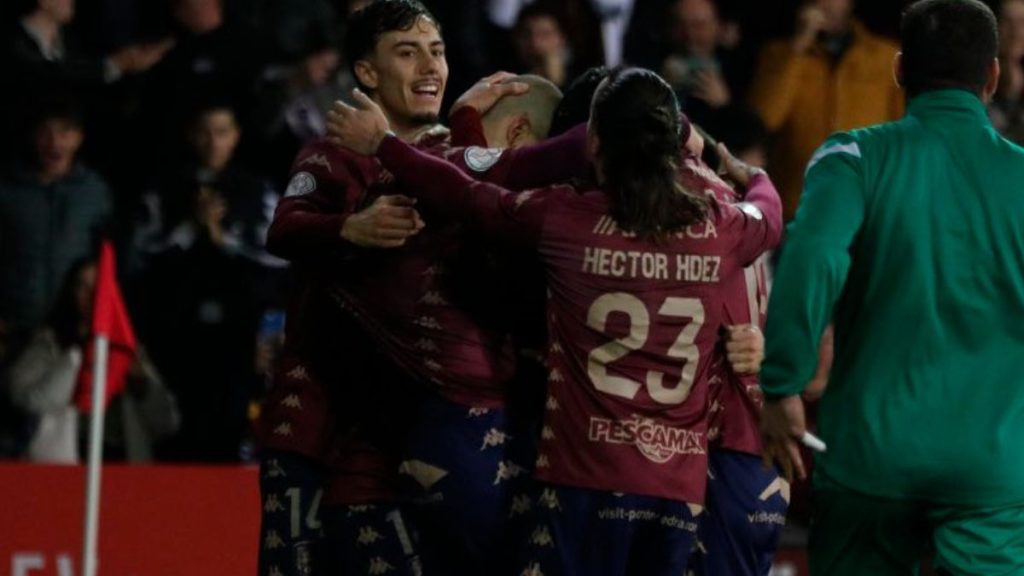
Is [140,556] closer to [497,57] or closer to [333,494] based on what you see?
[333,494]

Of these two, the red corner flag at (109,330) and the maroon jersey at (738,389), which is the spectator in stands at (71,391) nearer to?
the red corner flag at (109,330)

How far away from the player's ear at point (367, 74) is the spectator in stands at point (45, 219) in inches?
154

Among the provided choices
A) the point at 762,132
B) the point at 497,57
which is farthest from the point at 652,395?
the point at 497,57

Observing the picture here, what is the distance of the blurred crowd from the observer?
10.1 meters

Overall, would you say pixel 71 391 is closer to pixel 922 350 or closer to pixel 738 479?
pixel 738 479

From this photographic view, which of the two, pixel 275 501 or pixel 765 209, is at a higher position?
pixel 765 209

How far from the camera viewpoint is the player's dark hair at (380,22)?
6.72m

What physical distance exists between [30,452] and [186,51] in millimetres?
2505

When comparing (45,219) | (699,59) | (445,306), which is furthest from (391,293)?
(699,59)

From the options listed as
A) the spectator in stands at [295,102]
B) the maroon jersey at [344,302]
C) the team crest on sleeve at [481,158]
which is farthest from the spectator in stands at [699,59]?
the team crest on sleeve at [481,158]

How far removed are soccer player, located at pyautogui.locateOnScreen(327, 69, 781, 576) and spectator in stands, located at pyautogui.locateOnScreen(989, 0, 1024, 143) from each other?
20.4ft

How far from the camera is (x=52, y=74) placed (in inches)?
436

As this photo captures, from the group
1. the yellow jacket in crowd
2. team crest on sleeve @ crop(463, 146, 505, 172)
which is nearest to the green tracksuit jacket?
team crest on sleeve @ crop(463, 146, 505, 172)

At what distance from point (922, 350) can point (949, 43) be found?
2.53 feet
